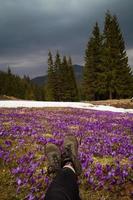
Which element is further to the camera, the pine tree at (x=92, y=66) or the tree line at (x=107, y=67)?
the pine tree at (x=92, y=66)

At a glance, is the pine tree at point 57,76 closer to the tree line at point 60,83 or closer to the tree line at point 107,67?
the tree line at point 60,83

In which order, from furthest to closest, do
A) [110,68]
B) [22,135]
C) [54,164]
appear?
[110,68]
[22,135]
[54,164]

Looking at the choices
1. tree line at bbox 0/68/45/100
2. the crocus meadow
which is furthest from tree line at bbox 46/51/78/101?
the crocus meadow

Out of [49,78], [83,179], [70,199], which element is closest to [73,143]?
[83,179]

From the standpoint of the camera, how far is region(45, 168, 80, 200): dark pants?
13.9ft

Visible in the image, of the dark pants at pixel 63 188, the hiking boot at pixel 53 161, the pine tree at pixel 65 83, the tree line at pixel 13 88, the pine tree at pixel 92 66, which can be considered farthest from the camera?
the tree line at pixel 13 88

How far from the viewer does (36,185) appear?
6.47m

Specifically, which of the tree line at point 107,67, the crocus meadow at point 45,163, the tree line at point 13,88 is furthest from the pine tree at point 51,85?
the crocus meadow at point 45,163

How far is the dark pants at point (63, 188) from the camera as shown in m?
4.22

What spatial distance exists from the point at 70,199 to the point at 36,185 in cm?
218

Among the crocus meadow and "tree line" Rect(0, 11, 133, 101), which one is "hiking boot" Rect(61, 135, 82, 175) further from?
"tree line" Rect(0, 11, 133, 101)

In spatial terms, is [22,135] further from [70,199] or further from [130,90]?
[130,90]

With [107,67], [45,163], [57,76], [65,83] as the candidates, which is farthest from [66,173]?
[57,76]

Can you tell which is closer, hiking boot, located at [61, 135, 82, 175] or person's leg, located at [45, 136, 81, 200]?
person's leg, located at [45, 136, 81, 200]
